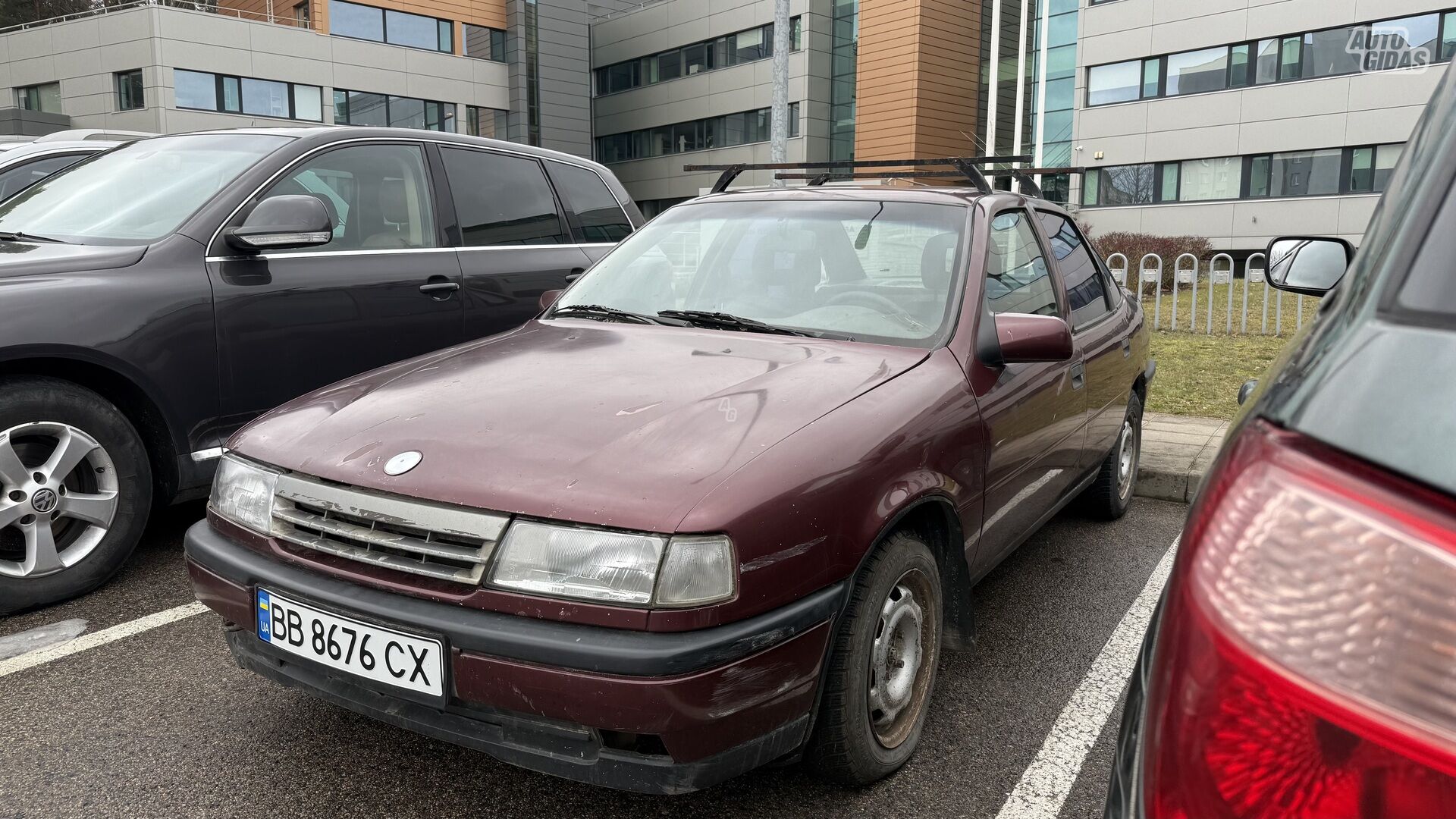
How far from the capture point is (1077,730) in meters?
2.88

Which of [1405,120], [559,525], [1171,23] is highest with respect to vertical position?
[1171,23]

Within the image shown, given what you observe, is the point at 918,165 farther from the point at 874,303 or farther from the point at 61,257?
the point at 61,257

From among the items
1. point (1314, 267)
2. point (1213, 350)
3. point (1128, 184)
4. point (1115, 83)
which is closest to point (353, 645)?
point (1314, 267)

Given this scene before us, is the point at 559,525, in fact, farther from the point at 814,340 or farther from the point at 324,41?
the point at 324,41

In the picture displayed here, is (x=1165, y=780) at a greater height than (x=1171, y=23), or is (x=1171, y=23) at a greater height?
(x=1171, y=23)

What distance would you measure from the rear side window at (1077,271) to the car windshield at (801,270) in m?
0.84

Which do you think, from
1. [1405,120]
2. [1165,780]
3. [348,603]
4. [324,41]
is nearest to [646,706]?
[348,603]

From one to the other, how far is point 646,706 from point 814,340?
1429mm

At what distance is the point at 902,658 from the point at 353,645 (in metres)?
1.29

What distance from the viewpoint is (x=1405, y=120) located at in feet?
84.0

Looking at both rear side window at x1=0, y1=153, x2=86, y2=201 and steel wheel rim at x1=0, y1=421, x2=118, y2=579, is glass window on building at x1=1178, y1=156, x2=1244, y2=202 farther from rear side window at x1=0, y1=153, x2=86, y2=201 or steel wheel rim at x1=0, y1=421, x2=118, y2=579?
steel wheel rim at x1=0, y1=421, x2=118, y2=579

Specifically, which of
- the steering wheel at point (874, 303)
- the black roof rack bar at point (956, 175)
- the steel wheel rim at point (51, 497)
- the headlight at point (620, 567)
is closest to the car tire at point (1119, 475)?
the black roof rack bar at point (956, 175)

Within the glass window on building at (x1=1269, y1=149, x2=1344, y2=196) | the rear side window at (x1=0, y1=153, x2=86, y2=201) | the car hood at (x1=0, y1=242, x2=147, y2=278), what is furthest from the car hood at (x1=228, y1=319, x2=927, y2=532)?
the glass window on building at (x1=1269, y1=149, x2=1344, y2=196)

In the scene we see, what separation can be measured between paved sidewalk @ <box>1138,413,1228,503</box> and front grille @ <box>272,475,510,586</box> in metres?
3.80
